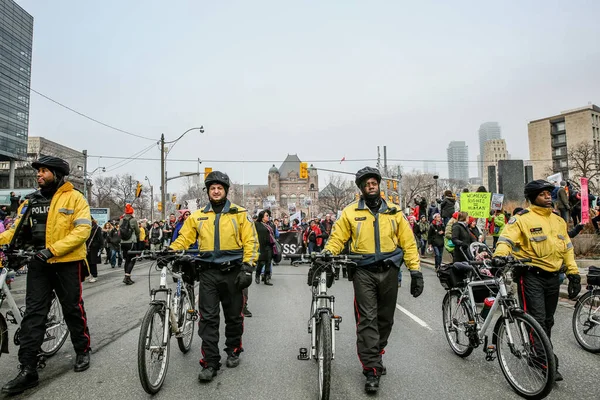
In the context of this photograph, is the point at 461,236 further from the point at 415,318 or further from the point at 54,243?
the point at 54,243

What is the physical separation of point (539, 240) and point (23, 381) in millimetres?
5069

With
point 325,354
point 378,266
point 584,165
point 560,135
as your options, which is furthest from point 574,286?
point 560,135

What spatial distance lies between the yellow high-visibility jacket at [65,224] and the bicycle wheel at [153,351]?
43.8 inches

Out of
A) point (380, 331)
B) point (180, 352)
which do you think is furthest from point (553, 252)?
point (180, 352)

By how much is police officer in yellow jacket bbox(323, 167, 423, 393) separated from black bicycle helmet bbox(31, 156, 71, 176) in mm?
2881

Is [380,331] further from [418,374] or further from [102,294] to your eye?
[102,294]

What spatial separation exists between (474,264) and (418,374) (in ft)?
4.40

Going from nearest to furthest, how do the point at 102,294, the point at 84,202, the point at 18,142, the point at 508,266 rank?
the point at 508,266 < the point at 84,202 < the point at 102,294 < the point at 18,142

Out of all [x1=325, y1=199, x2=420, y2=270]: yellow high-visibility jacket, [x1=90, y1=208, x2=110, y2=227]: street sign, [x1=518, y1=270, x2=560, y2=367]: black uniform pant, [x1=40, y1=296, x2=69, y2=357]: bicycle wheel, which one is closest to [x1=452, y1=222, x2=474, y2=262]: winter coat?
[x1=518, y1=270, x2=560, y2=367]: black uniform pant

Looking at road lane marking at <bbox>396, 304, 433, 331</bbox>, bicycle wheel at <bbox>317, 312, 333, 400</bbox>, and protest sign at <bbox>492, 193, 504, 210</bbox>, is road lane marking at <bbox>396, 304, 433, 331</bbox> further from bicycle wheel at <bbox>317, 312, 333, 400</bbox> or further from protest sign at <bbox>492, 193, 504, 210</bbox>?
protest sign at <bbox>492, 193, 504, 210</bbox>

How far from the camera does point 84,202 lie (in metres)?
4.61

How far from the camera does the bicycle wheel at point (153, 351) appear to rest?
369 centimetres

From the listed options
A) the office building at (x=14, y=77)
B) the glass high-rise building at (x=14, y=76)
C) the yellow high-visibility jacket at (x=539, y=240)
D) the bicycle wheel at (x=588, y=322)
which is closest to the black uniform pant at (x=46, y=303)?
the yellow high-visibility jacket at (x=539, y=240)

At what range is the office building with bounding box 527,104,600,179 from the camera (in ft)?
265
